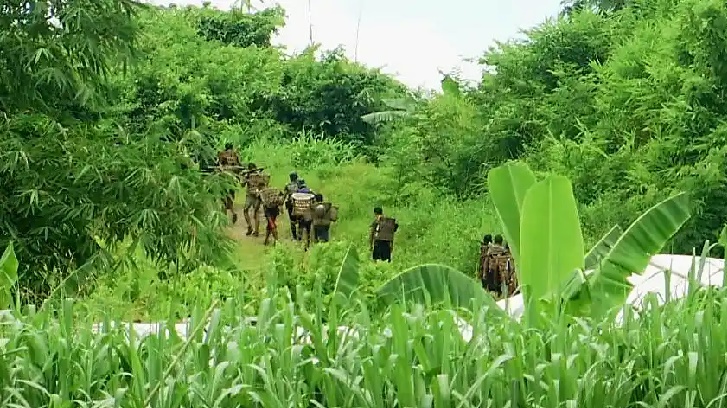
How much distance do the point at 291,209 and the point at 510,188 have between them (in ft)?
21.9

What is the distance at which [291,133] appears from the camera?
1462 cm

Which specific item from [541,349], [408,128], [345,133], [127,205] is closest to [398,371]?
[541,349]

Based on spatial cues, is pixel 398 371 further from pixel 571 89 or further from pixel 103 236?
pixel 571 89

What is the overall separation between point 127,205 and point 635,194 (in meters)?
5.30

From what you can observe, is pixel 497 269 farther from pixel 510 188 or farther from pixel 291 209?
pixel 510 188

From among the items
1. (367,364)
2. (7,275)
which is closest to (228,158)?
(7,275)

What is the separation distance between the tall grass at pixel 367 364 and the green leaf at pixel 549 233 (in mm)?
867

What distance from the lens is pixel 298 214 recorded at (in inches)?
372

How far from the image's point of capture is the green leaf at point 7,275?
1.93 meters

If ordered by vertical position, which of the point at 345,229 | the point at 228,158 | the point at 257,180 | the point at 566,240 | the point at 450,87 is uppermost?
the point at 450,87

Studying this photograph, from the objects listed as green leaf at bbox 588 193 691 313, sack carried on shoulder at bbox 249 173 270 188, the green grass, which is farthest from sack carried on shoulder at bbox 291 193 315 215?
green leaf at bbox 588 193 691 313

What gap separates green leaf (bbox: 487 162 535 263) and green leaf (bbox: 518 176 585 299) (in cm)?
34

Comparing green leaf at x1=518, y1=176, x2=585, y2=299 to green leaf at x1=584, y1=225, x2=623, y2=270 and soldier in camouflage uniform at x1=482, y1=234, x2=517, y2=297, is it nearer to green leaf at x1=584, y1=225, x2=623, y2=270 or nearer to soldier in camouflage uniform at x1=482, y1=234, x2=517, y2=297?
green leaf at x1=584, y1=225, x2=623, y2=270

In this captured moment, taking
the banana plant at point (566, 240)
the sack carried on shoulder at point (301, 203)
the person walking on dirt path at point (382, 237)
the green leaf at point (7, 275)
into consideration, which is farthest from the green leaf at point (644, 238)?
the sack carried on shoulder at point (301, 203)
